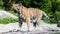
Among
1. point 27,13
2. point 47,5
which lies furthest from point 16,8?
point 47,5

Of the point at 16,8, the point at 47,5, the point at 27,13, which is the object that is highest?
the point at 16,8

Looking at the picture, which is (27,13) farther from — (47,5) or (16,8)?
(47,5)

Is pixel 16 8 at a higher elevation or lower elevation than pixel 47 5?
higher

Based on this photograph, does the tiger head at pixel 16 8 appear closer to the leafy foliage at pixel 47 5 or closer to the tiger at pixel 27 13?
the tiger at pixel 27 13

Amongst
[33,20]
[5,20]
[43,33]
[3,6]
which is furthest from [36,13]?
[3,6]

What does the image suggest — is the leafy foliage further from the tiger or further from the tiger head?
the tiger head

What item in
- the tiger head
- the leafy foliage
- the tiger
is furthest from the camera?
the leafy foliage

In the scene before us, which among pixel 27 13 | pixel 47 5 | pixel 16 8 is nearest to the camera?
pixel 16 8

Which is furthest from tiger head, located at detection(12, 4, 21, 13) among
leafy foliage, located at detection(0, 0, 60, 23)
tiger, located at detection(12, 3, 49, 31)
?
leafy foliage, located at detection(0, 0, 60, 23)

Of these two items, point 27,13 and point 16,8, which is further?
point 27,13

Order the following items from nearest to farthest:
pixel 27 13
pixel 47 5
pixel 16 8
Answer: pixel 16 8, pixel 27 13, pixel 47 5

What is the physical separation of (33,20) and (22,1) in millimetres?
10277

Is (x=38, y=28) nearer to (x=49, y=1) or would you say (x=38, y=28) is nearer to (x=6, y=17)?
(x=6, y=17)

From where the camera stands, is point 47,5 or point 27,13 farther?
point 47,5
